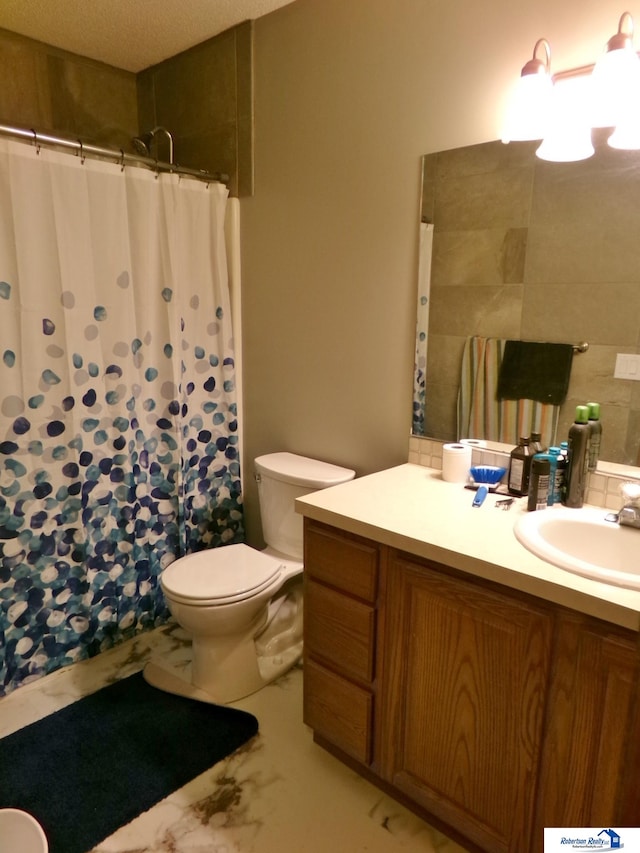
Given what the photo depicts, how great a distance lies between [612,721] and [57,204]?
2090mm

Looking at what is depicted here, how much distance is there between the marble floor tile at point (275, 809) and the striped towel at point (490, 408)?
1.10 meters

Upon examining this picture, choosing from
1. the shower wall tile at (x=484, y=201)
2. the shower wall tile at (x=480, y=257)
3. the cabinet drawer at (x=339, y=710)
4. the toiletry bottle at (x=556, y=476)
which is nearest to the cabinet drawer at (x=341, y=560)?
the cabinet drawer at (x=339, y=710)

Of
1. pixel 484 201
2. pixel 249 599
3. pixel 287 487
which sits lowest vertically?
pixel 249 599

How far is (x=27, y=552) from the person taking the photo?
6.61 ft

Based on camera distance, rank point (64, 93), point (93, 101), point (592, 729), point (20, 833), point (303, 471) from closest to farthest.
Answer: point (592, 729)
point (20, 833)
point (303, 471)
point (64, 93)
point (93, 101)

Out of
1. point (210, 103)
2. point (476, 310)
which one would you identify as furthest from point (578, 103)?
point (210, 103)

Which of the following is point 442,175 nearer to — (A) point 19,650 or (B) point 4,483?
(B) point 4,483

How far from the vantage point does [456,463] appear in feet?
5.76

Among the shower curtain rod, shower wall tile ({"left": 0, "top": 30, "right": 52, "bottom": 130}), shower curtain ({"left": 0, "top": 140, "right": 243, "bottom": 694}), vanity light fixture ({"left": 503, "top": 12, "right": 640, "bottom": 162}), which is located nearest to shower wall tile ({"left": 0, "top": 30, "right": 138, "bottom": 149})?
shower wall tile ({"left": 0, "top": 30, "right": 52, "bottom": 130})

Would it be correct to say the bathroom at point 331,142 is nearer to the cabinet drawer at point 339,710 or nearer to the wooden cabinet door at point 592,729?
the cabinet drawer at point 339,710

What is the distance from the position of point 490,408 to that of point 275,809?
1.31 meters

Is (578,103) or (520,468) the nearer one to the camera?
(578,103)

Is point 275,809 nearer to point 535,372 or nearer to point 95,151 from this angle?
point 535,372

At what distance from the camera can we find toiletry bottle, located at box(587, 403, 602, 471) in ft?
4.93
